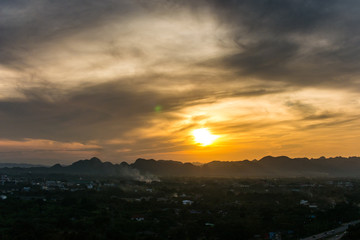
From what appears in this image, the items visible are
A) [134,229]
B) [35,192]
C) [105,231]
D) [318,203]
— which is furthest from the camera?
[35,192]

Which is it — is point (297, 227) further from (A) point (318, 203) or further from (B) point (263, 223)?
(A) point (318, 203)

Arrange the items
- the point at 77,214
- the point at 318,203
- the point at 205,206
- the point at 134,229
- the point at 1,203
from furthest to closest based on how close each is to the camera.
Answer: the point at 318,203 → the point at 205,206 → the point at 1,203 → the point at 77,214 → the point at 134,229

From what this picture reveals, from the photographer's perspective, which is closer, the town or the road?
the town

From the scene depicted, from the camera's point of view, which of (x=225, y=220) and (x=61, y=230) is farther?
(x=225, y=220)

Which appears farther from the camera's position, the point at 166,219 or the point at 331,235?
the point at 166,219

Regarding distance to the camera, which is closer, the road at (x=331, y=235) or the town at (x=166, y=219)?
the town at (x=166, y=219)

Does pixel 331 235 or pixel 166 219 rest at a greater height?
pixel 166 219

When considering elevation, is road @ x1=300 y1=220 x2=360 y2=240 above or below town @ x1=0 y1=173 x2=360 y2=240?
below

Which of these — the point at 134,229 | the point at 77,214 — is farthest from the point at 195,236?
the point at 77,214

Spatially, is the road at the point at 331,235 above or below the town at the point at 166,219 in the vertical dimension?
below
